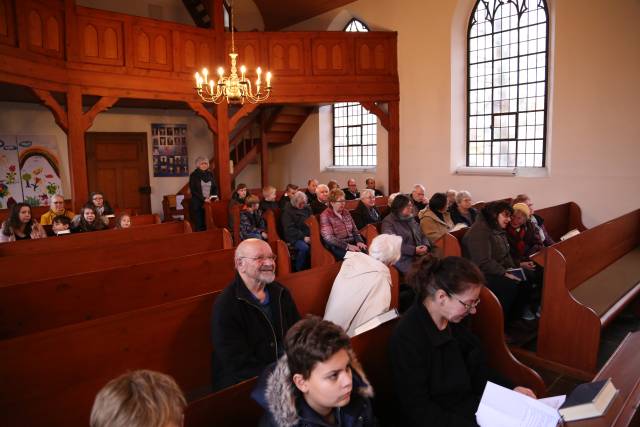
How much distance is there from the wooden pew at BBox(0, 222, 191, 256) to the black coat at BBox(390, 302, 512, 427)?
3095 millimetres

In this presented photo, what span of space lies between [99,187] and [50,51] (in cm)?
485

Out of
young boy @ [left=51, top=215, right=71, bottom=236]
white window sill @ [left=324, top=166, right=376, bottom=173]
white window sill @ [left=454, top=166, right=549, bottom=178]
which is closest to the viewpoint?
young boy @ [left=51, top=215, right=71, bottom=236]

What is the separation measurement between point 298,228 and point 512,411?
15.5 ft

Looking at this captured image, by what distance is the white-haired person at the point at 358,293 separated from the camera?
2.95 m

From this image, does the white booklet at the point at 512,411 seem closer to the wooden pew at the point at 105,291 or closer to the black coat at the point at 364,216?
the wooden pew at the point at 105,291

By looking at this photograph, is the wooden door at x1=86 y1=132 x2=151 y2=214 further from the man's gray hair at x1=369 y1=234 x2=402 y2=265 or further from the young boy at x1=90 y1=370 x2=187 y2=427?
the young boy at x1=90 y1=370 x2=187 y2=427

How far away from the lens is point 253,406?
5.89 feet

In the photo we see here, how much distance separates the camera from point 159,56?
8.36 metres

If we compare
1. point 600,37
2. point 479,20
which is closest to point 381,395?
point 600,37

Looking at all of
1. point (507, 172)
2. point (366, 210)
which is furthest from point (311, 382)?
point (507, 172)

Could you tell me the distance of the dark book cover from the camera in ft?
5.56

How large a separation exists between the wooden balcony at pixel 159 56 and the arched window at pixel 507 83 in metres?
1.66

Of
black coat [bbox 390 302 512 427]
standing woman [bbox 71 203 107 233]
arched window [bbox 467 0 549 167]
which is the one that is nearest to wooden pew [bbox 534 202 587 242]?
arched window [bbox 467 0 549 167]

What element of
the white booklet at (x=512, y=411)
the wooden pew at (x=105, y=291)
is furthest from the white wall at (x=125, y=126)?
the white booklet at (x=512, y=411)
